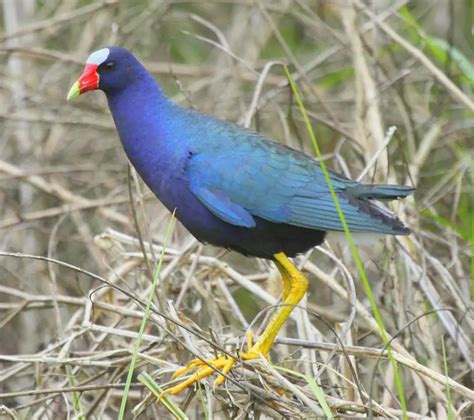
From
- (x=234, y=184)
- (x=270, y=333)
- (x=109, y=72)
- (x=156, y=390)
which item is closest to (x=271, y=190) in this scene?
(x=234, y=184)

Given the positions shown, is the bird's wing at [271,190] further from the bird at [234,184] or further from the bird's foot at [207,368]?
the bird's foot at [207,368]

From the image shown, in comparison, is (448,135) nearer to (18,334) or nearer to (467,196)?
(467,196)

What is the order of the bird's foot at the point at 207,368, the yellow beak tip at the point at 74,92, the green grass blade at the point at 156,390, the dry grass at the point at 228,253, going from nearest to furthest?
the green grass blade at the point at 156,390 → the bird's foot at the point at 207,368 → the dry grass at the point at 228,253 → the yellow beak tip at the point at 74,92

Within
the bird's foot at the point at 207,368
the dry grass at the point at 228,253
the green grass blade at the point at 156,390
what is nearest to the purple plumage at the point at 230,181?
the dry grass at the point at 228,253

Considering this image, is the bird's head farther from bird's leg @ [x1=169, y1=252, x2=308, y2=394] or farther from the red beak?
bird's leg @ [x1=169, y1=252, x2=308, y2=394]

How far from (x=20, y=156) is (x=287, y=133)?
61.9 inches

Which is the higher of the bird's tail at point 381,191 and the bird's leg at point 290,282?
the bird's tail at point 381,191

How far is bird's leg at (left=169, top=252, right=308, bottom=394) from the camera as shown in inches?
109

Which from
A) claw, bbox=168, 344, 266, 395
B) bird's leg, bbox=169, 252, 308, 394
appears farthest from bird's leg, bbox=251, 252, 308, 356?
claw, bbox=168, 344, 266, 395

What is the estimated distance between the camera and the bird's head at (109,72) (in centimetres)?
328

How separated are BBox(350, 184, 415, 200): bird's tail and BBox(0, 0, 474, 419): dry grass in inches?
5.2

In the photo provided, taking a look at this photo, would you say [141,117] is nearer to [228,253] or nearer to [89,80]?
[89,80]

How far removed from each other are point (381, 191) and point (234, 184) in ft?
1.43

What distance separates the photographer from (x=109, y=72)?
3.30 metres
